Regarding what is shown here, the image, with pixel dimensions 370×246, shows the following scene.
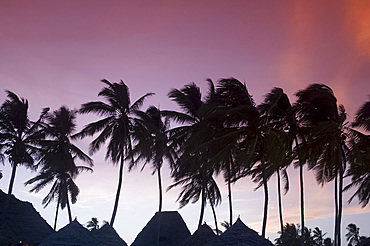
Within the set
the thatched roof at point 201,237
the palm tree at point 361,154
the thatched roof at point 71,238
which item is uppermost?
the palm tree at point 361,154

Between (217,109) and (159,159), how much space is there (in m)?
10.9

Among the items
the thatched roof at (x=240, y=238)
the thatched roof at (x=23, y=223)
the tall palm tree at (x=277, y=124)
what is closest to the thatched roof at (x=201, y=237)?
the tall palm tree at (x=277, y=124)

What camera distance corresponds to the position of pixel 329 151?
2252 centimetres

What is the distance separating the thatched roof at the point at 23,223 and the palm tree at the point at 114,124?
929cm

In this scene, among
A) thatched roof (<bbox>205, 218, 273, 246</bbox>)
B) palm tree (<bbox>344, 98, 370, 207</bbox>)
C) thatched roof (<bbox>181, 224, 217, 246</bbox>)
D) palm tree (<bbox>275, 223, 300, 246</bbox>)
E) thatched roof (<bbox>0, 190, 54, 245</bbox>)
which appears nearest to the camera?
thatched roof (<bbox>205, 218, 273, 246</bbox>)

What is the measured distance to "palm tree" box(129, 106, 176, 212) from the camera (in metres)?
29.3

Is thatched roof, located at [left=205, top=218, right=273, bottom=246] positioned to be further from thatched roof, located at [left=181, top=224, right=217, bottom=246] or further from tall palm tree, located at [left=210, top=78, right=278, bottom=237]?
thatched roof, located at [left=181, top=224, right=217, bottom=246]

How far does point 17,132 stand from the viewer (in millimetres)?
33531

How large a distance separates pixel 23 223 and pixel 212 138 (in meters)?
20.8

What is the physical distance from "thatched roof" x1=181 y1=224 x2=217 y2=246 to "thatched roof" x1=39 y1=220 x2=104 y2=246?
9.28m

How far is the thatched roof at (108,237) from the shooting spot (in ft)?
84.4

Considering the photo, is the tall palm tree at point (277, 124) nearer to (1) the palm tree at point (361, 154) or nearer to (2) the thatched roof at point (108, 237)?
(1) the palm tree at point (361, 154)

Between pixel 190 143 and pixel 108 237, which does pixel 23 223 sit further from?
pixel 190 143

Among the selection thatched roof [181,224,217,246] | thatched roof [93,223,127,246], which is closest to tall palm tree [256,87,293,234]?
thatched roof [181,224,217,246]
